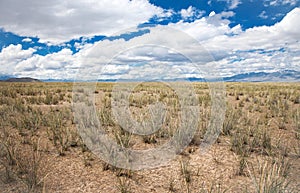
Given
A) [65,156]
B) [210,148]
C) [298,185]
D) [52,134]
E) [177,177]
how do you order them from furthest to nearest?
[52,134] → [210,148] → [65,156] → [177,177] → [298,185]

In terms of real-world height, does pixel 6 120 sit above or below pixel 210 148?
above

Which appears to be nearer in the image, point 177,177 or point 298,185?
point 298,185

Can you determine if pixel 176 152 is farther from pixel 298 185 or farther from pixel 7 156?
pixel 7 156

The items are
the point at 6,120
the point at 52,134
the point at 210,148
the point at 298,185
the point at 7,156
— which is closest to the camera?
the point at 298,185

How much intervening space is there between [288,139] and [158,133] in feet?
12.2

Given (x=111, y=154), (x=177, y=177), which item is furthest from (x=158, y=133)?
(x=177, y=177)

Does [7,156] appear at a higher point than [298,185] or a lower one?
higher

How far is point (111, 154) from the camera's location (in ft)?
17.7

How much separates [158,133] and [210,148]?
5.29 ft

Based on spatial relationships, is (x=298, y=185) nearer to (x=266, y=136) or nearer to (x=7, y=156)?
(x=266, y=136)

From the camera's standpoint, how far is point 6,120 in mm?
8148

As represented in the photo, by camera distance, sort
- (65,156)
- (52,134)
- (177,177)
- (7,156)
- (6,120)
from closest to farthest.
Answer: (177,177) < (7,156) < (65,156) < (52,134) < (6,120)

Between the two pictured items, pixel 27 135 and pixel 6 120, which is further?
pixel 6 120

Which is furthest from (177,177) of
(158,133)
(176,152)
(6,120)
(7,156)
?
(6,120)
